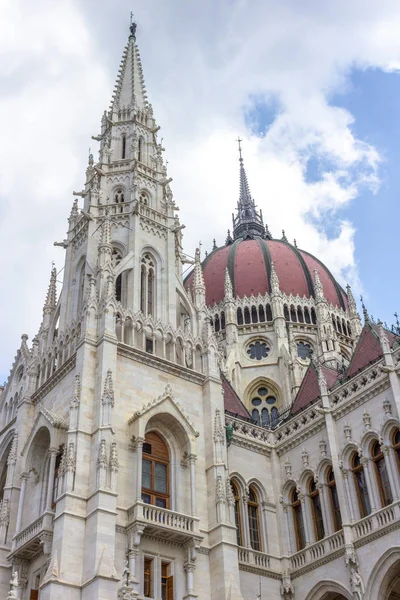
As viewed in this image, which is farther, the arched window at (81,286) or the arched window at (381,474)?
the arched window at (81,286)

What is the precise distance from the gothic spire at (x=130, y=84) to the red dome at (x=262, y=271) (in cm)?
1379

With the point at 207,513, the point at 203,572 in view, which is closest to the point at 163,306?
the point at 207,513

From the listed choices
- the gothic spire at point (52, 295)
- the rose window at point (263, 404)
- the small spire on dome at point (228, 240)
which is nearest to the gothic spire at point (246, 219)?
the small spire on dome at point (228, 240)

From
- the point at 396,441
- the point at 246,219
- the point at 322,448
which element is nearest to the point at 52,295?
the point at 322,448

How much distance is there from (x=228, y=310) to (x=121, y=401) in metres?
20.3

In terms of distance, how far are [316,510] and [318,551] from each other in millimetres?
1763

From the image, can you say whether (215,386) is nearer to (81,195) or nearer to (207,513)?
(207,513)

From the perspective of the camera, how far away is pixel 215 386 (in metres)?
29.2

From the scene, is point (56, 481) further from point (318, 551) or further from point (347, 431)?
point (347, 431)

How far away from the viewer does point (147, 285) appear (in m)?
31.8

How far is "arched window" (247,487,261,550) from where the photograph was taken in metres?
27.8

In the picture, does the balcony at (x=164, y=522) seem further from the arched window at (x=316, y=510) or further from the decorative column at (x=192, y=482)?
the arched window at (x=316, y=510)

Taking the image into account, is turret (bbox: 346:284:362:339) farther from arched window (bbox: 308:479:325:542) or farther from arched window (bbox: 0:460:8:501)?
arched window (bbox: 0:460:8:501)

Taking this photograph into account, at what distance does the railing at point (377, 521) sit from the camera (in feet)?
77.4
